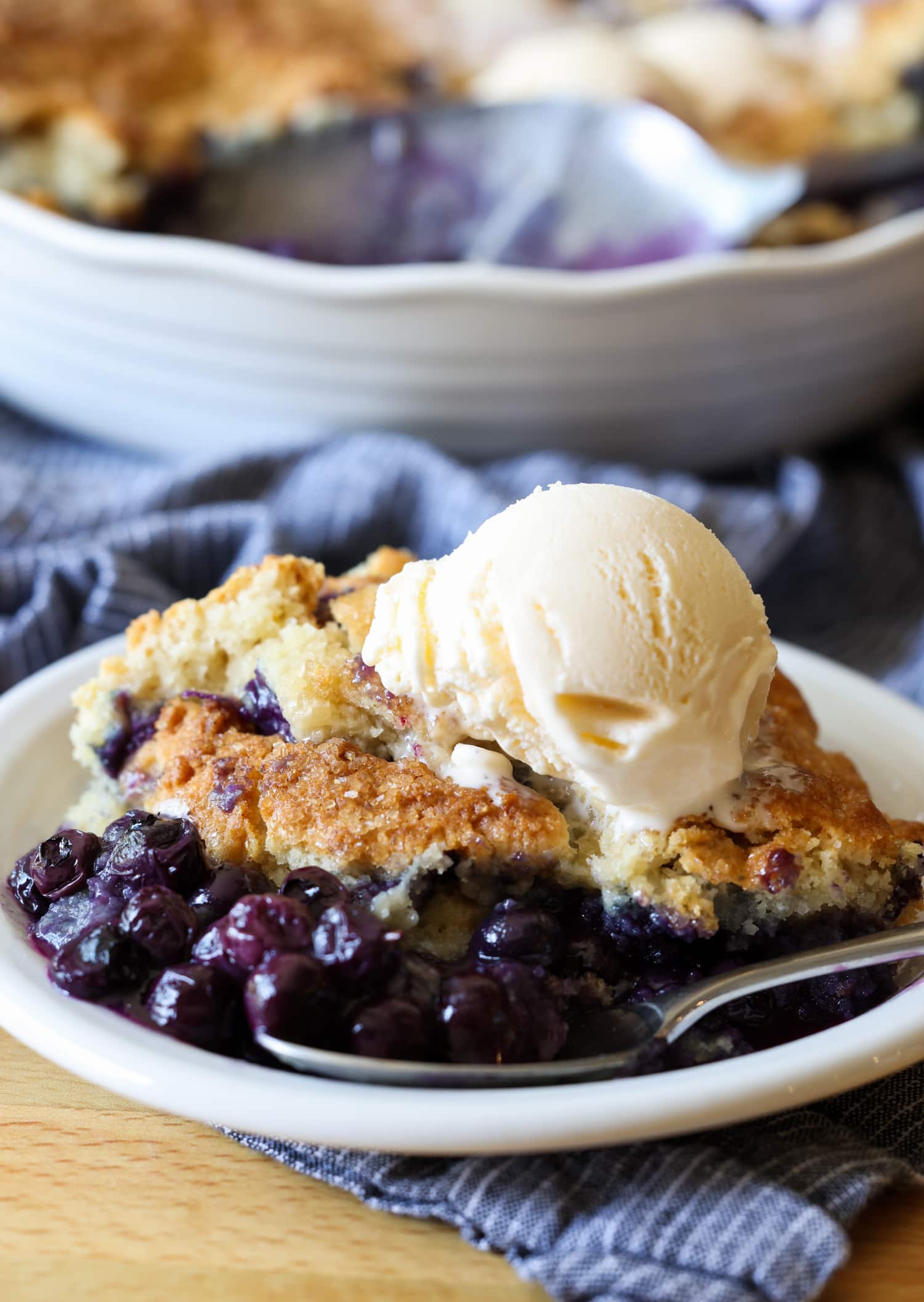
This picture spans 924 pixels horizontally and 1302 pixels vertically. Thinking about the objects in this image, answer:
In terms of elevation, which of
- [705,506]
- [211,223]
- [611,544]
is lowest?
[705,506]

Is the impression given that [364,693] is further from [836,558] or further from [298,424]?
[836,558]

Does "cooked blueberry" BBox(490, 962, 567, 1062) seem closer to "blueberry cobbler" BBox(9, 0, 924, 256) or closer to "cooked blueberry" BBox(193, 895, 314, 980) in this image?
"cooked blueberry" BBox(193, 895, 314, 980)

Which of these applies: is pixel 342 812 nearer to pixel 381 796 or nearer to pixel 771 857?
pixel 381 796

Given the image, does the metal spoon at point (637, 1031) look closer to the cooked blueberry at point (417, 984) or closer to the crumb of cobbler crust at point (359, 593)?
the cooked blueberry at point (417, 984)

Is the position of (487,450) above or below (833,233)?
below

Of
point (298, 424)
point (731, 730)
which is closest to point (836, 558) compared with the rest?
point (298, 424)

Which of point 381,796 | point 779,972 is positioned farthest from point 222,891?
point 779,972

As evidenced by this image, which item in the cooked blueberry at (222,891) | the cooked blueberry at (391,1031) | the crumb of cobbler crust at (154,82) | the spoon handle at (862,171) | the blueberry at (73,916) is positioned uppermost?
the crumb of cobbler crust at (154,82)

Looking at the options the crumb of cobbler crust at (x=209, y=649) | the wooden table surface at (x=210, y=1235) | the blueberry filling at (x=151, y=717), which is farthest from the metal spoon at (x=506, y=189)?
the wooden table surface at (x=210, y=1235)
